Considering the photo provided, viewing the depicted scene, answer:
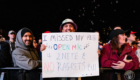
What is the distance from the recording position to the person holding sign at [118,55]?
83.1 inches

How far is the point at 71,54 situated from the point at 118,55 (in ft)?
2.73

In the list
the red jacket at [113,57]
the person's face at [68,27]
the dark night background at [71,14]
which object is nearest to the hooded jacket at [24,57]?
the person's face at [68,27]

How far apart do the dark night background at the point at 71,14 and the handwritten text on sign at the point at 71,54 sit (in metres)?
11.0

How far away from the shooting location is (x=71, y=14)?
676 inches

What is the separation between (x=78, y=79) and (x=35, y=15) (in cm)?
1360

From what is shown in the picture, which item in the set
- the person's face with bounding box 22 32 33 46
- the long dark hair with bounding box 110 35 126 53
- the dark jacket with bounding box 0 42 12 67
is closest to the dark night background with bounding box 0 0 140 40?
the dark jacket with bounding box 0 42 12 67

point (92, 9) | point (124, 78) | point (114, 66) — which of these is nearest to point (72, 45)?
point (114, 66)

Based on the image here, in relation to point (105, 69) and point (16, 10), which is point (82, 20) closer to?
point (16, 10)

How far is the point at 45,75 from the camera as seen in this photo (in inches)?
83.0

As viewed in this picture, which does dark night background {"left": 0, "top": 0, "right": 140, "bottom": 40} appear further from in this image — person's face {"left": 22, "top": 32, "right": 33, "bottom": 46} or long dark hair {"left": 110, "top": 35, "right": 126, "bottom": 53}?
long dark hair {"left": 110, "top": 35, "right": 126, "bottom": 53}

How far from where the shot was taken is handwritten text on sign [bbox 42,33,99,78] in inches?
84.4

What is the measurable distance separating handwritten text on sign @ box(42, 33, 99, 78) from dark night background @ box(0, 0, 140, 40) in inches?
433

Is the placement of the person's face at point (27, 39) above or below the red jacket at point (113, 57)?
above

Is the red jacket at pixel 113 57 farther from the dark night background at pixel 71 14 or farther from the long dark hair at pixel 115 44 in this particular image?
the dark night background at pixel 71 14
